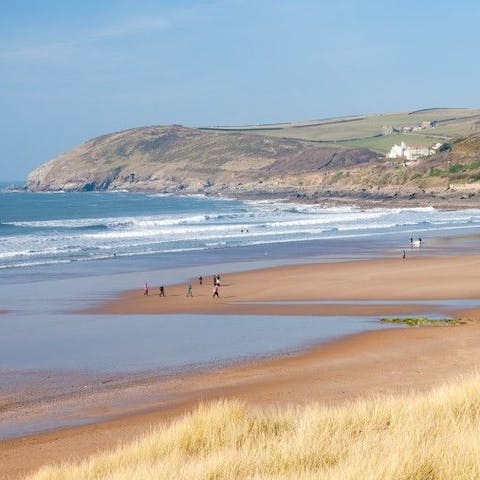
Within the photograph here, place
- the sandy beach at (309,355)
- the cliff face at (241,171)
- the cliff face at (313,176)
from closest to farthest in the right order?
the sandy beach at (309,355) < the cliff face at (313,176) < the cliff face at (241,171)

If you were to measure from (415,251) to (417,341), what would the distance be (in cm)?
2751

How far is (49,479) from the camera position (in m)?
9.38

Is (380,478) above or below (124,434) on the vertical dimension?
A: above

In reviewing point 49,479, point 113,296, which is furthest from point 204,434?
point 113,296

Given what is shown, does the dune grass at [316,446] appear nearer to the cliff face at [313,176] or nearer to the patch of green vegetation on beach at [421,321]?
the patch of green vegetation on beach at [421,321]

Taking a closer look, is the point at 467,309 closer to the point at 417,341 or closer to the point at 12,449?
the point at 417,341

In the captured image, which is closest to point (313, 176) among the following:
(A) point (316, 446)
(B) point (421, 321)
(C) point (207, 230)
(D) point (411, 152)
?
(D) point (411, 152)

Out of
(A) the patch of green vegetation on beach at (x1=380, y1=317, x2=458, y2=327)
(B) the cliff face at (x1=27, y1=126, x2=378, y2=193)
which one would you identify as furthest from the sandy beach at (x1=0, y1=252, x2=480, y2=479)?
(B) the cliff face at (x1=27, y1=126, x2=378, y2=193)

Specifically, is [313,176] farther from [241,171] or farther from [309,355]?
[309,355]

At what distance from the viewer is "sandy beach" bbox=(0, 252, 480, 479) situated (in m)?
13.9

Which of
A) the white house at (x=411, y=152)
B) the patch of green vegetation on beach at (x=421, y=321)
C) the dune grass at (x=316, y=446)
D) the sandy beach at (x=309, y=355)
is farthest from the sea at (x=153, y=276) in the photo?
the white house at (x=411, y=152)

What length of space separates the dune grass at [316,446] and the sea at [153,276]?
4.54 metres

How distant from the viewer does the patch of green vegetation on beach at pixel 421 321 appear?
24.2 m

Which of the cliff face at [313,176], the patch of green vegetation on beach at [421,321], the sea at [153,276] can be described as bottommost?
the patch of green vegetation on beach at [421,321]
